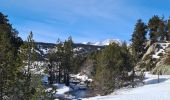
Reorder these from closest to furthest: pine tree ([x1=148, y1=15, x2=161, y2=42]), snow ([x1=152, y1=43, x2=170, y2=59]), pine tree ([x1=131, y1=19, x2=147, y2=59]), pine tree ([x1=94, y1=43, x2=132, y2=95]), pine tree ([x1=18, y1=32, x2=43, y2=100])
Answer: pine tree ([x1=18, y1=32, x2=43, y2=100]) → pine tree ([x1=94, y1=43, x2=132, y2=95]) → snow ([x1=152, y1=43, x2=170, y2=59]) → pine tree ([x1=131, y1=19, x2=147, y2=59]) → pine tree ([x1=148, y1=15, x2=161, y2=42])

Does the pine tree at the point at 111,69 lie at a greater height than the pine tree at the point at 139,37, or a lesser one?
lesser

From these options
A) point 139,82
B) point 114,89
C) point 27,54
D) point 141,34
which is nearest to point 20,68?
point 27,54

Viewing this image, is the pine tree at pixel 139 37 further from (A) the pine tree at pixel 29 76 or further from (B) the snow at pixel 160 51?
(A) the pine tree at pixel 29 76

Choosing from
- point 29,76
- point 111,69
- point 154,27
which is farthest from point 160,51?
point 29,76

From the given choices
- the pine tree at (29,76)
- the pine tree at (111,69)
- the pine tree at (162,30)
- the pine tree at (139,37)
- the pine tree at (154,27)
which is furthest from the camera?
the pine tree at (154,27)

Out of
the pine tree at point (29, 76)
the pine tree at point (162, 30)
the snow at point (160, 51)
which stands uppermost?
the pine tree at point (162, 30)

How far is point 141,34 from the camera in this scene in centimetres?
11475

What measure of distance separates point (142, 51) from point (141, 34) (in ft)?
15.4

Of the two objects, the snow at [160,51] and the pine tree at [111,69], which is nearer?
the pine tree at [111,69]

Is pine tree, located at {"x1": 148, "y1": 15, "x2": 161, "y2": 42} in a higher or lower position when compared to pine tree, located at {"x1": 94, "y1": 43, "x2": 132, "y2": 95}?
higher

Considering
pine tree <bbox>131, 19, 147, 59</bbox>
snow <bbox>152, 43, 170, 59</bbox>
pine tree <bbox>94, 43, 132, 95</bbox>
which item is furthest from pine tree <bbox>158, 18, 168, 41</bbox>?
pine tree <bbox>94, 43, 132, 95</bbox>

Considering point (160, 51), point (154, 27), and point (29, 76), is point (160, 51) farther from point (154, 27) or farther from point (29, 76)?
point (29, 76)

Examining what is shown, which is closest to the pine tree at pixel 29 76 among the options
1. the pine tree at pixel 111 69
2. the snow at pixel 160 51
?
the pine tree at pixel 111 69

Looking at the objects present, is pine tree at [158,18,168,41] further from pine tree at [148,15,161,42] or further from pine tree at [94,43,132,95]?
pine tree at [94,43,132,95]
